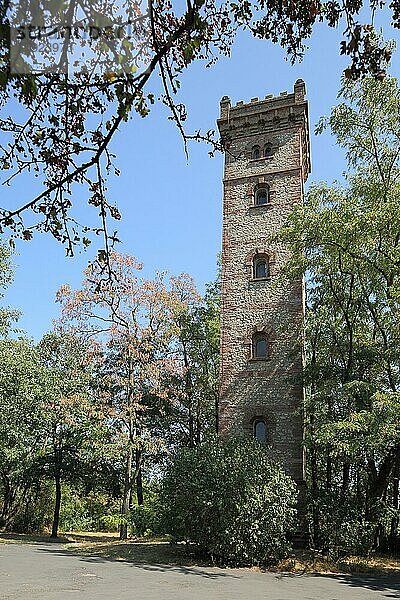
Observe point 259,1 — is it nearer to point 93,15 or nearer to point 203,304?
point 93,15

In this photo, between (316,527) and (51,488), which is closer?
(316,527)

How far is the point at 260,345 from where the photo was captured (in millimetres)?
18797

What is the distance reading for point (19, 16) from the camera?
231 cm

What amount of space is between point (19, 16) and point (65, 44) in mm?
210

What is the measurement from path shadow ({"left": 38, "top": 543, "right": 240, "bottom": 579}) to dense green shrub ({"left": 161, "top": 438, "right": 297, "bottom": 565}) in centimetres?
60

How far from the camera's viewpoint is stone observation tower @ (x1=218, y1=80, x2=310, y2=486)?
17766 millimetres

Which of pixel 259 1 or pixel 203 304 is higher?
pixel 203 304

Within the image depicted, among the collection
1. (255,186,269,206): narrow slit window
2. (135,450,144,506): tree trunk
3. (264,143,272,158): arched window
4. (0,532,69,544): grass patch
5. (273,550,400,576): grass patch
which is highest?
(264,143,272,158): arched window

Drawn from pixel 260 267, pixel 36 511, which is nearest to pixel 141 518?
pixel 260 267

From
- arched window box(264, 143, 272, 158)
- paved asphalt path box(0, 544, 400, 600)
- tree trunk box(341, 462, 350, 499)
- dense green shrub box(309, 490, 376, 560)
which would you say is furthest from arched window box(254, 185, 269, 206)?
paved asphalt path box(0, 544, 400, 600)

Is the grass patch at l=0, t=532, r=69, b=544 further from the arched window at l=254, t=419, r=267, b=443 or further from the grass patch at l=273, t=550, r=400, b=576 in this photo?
the grass patch at l=273, t=550, r=400, b=576

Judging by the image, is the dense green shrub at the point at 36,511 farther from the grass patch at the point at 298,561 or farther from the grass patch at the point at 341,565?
the grass patch at the point at 341,565

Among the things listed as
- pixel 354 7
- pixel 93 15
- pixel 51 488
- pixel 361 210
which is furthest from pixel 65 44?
pixel 51 488

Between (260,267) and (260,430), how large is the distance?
228 inches
